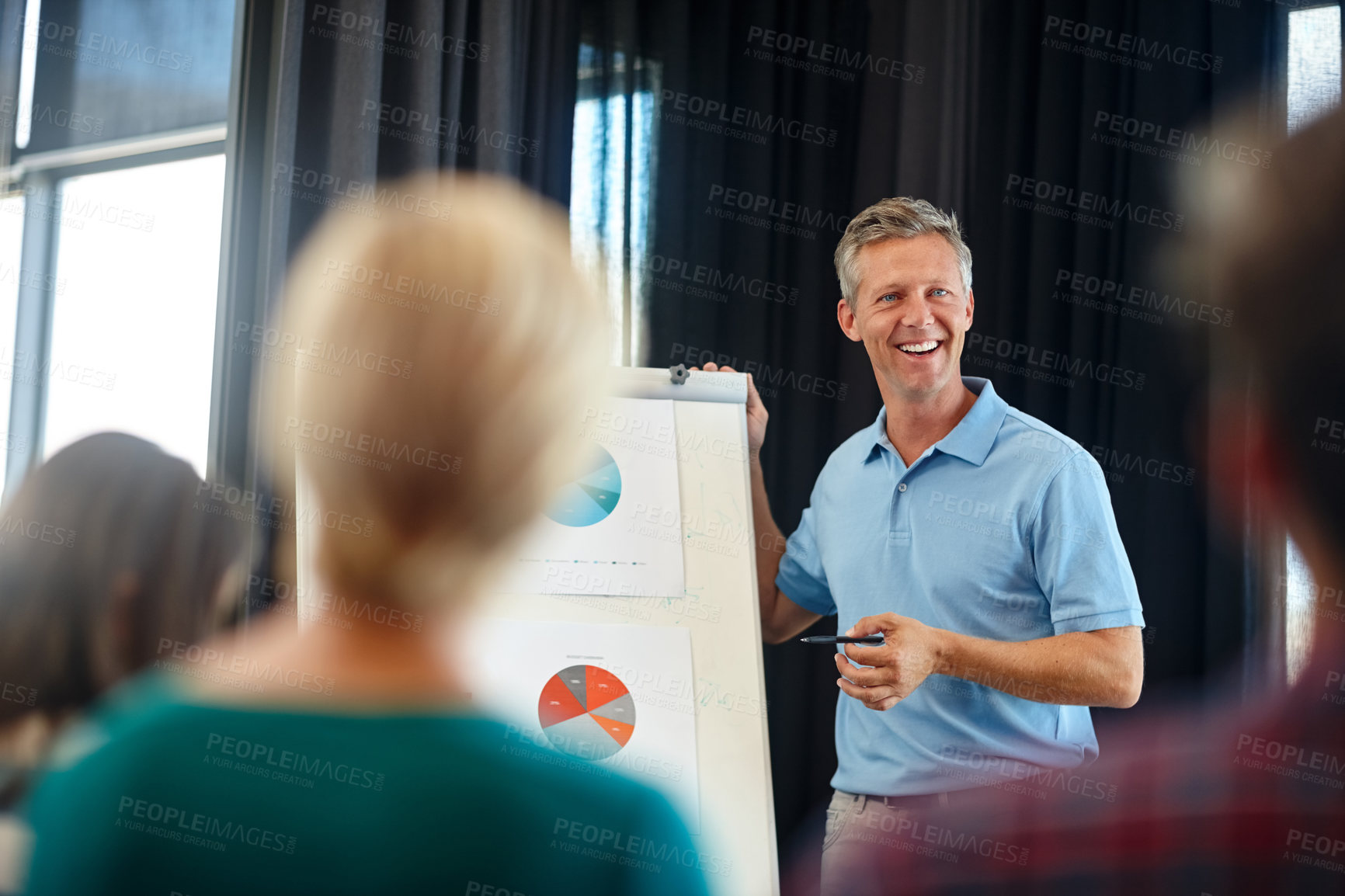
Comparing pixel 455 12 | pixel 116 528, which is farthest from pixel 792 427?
pixel 116 528

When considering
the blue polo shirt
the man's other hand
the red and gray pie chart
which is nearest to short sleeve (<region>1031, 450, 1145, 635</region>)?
the blue polo shirt

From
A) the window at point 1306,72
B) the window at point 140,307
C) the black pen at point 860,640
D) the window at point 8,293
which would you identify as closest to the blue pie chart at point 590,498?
the black pen at point 860,640

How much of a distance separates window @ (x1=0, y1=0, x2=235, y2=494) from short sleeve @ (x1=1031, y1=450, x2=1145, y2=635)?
186cm

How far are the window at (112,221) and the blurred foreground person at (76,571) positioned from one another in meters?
0.90

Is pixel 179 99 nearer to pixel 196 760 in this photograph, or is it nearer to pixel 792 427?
pixel 792 427

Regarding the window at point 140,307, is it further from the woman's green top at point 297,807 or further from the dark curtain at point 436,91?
the woman's green top at point 297,807

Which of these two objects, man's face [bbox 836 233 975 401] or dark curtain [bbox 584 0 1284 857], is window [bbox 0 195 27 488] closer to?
dark curtain [bbox 584 0 1284 857]

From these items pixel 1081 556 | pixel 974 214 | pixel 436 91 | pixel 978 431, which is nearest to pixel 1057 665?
pixel 1081 556

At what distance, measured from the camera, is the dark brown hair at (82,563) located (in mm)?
1303

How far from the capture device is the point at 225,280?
2451mm

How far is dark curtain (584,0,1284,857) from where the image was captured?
2371mm

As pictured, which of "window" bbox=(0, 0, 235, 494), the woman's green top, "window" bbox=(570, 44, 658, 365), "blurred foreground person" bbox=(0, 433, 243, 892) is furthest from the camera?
"window" bbox=(570, 44, 658, 365)

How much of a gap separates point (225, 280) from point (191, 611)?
0.96 m

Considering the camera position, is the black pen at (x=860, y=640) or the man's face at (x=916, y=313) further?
the man's face at (x=916, y=313)
